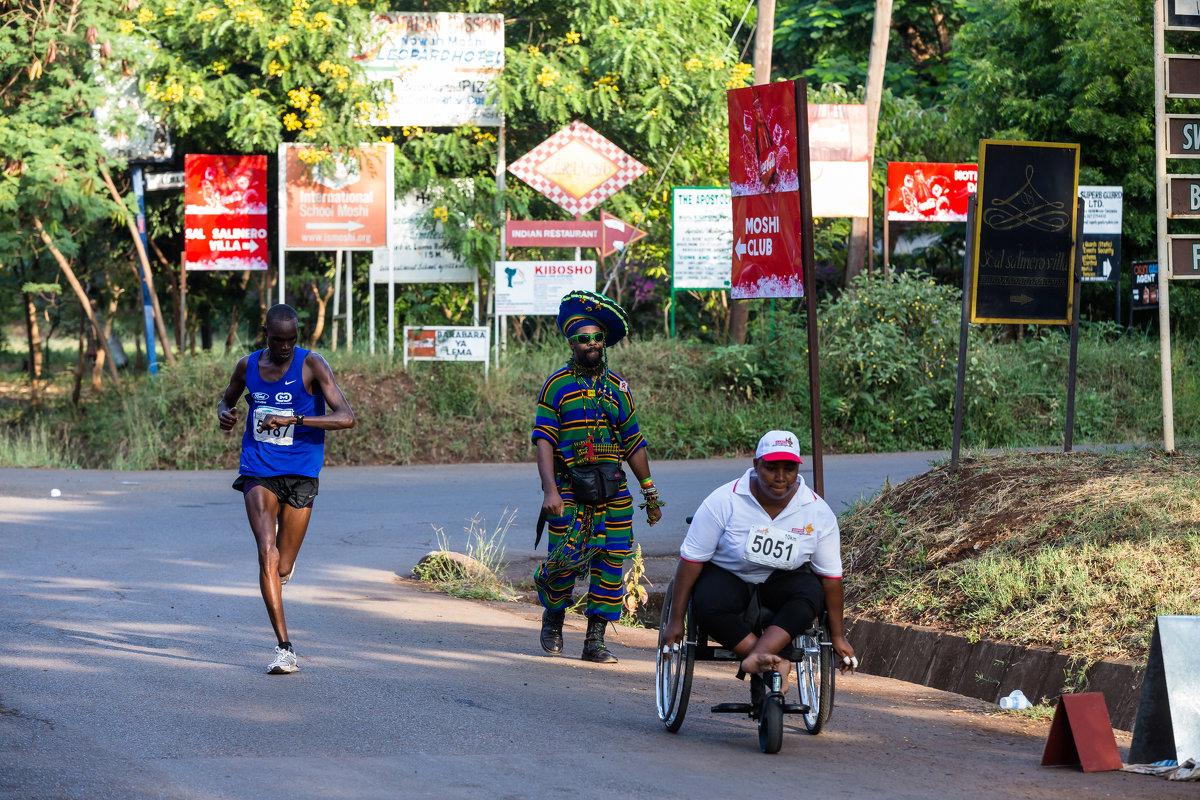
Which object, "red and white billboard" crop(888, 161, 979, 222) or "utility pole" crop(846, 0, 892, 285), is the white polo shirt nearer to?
"utility pole" crop(846, 0, 892, 285)

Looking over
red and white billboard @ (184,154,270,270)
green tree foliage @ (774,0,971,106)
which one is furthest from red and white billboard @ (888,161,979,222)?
red and white billboard @ (184,154,270,270)

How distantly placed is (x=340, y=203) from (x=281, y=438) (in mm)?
14105

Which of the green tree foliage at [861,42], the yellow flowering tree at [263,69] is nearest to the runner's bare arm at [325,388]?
the yellow flowering tree at [263,69]

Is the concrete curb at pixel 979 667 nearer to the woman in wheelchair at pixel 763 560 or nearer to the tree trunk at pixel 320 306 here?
the woman in wheelchair at pixel 763 560

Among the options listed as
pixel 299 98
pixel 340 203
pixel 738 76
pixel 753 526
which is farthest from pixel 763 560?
pixel 738 76

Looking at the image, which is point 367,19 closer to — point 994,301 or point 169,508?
point 169,508

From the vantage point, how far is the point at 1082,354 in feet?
68.3

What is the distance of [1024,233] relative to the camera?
34.9 feet

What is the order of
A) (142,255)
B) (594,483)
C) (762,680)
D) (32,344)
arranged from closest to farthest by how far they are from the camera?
(762,680) → (594,483) → (142,255) → (32,344)

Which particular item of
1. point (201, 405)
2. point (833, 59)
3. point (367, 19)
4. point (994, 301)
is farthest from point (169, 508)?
point (833, 59)

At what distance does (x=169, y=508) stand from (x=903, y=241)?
19.7 meters

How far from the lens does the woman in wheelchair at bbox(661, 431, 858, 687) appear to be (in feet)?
19.5

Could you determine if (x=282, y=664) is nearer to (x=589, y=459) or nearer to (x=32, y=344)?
(x=589, y=459)

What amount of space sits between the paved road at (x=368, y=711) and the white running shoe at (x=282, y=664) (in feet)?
0.21
